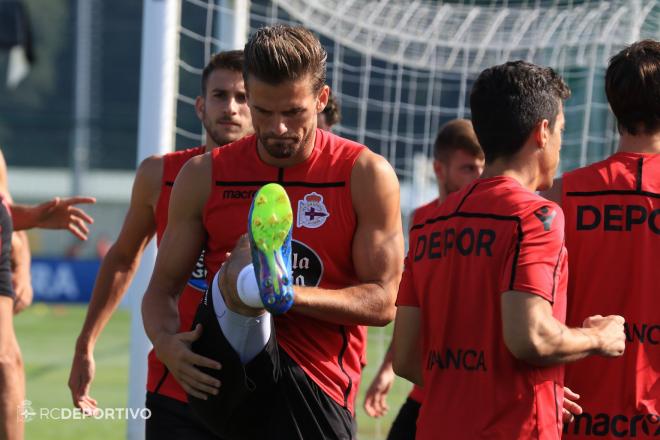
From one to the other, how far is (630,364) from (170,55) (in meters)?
3.27

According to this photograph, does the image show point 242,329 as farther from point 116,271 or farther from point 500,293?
point 116,271

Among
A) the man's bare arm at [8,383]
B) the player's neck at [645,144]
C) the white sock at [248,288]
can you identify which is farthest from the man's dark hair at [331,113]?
the white sock at [248,288]

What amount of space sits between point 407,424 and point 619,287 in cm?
198

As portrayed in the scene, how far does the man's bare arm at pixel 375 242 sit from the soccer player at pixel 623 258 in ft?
1.68

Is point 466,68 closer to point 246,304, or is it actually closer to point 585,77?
point 585,77

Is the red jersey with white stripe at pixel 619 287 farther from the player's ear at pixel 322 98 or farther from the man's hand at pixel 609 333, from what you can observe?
the player's ear at pixel 322 98

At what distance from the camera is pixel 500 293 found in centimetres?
279

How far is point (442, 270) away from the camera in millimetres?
2943

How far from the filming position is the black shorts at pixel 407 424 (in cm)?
489

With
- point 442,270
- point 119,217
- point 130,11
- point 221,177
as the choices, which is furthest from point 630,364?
point 130,11

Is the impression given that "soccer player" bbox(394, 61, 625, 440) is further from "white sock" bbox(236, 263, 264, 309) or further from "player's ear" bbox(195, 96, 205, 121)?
"player's ear" bbox(195, 96, 205, 121)

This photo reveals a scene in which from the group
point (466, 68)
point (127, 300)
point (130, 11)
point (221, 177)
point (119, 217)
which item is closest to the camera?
point (221, 177)

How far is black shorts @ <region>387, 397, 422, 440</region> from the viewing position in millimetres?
4891

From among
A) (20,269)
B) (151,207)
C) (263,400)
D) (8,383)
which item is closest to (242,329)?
(263,400)
